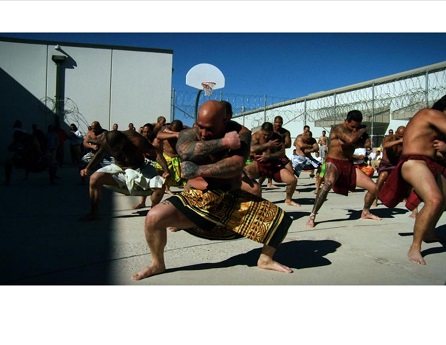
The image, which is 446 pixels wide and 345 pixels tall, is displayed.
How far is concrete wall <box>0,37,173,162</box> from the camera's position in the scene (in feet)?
53.5

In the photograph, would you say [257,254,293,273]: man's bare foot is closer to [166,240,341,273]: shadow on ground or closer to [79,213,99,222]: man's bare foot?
[166,240,341,273]: shadow on ground

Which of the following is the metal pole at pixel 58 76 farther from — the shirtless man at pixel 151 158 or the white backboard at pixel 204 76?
the shirtless man at pixel 151 158

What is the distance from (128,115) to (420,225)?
14.9 m

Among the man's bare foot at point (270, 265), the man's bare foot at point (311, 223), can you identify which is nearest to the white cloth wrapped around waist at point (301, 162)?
the man's bare foot at point (311, 223)

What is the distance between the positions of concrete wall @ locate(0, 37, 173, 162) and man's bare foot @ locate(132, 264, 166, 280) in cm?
1456

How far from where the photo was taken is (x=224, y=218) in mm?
3174

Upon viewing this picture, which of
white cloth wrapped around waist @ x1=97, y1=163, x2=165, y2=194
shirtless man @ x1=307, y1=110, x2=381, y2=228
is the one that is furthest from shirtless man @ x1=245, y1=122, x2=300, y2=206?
white cloth wrapped around waist @ x1=97, y1=163, x2=165, y2=194

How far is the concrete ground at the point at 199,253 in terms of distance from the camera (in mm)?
3182

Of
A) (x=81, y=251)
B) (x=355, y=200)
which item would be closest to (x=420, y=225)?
(x=81, y=251)

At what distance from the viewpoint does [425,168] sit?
3.81 m

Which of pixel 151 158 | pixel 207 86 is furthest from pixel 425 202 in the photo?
pixel 207 86

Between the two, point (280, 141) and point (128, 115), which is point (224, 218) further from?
point (128, 115)

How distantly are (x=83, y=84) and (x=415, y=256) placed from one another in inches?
613

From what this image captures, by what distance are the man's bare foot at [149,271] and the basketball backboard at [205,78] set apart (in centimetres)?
929
